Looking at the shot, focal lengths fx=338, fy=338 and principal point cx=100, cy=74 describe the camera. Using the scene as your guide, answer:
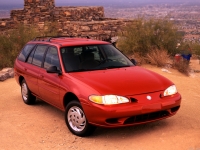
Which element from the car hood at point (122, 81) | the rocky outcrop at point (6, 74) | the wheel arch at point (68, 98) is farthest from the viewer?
the rocky outcrop at point (6, 74)

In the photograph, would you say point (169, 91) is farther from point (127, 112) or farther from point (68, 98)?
point (68, 98)

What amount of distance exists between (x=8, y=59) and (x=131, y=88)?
329 inches

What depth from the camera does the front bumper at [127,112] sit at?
522 centimetres

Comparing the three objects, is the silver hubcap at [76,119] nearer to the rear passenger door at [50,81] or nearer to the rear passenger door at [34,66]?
the rear passenger door at [50,81]

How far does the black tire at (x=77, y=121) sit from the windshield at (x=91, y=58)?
801mm

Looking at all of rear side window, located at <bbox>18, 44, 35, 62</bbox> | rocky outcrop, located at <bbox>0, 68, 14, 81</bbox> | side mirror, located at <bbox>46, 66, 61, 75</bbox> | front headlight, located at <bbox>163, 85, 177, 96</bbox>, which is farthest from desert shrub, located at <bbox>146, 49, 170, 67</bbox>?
side mirror, located at <bbox>46, 66, 61, 75</bbox>

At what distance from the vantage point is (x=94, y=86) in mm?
5516

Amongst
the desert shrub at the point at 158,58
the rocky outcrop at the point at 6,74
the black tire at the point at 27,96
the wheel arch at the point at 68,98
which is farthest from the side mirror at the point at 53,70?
the desert shrub at the point at 158,58

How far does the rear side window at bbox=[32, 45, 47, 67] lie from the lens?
23.2ft

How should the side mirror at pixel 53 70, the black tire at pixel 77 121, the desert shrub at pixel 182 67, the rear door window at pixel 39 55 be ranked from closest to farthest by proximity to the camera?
the black tire at pixel 77 121, the side mirror at pixel 53 70, the rear door window at pixel 39 55, the desert shrub at pixel 182 67

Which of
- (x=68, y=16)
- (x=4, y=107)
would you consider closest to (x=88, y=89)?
(x=4, y=107)

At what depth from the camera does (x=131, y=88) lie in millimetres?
5555

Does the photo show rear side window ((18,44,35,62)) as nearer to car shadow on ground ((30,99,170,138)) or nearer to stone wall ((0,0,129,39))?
car shadow on ground ((30,99,170,138))

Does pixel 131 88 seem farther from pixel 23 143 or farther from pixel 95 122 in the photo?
pixel 23 143
